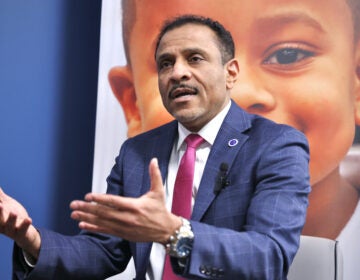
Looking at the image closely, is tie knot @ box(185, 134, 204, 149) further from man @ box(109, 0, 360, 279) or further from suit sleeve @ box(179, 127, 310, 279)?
man @ box(109, 0, 360, 279)

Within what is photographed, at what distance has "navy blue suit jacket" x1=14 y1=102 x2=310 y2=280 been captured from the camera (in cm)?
121

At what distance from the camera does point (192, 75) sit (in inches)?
66.7

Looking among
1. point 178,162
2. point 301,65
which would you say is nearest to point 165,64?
point 178,162

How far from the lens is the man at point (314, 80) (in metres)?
2.21

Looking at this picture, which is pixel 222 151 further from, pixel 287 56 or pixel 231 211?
pixel 287 56

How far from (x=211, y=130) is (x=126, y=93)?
0.99m

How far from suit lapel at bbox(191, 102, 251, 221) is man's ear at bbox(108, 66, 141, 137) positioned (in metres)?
0.91

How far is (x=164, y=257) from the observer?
5.21 feet

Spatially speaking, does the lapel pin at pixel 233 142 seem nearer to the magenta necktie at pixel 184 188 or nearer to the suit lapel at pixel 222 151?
the suit lapel at pixel 222 151

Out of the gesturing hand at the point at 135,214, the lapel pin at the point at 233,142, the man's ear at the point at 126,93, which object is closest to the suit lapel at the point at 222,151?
the lapel pin at the point at 233,142

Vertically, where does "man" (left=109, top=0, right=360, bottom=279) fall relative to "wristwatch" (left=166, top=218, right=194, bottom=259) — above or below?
above

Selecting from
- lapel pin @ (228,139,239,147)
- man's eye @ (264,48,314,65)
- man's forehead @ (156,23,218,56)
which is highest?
man's eye @ (264,48,314,65)

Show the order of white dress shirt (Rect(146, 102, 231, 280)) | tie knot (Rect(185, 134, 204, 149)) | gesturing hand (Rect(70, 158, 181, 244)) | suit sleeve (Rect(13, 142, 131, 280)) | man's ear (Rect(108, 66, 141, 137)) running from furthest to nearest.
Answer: man's ear (Rect(108, 66, 141, 137)), tie knot (Rect(185, 134, 204, 149)), white dress shirt (Rect(146, 102, 231, 280)), suit sleeve (Rect(13, 142, 131, 280)), gesturing hand (Rect(70, 158, 181, 244))

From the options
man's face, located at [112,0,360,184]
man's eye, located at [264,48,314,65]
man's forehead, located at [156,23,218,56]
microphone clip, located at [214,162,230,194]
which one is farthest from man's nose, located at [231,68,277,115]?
microphone clip, located at [214,162,230,194]
